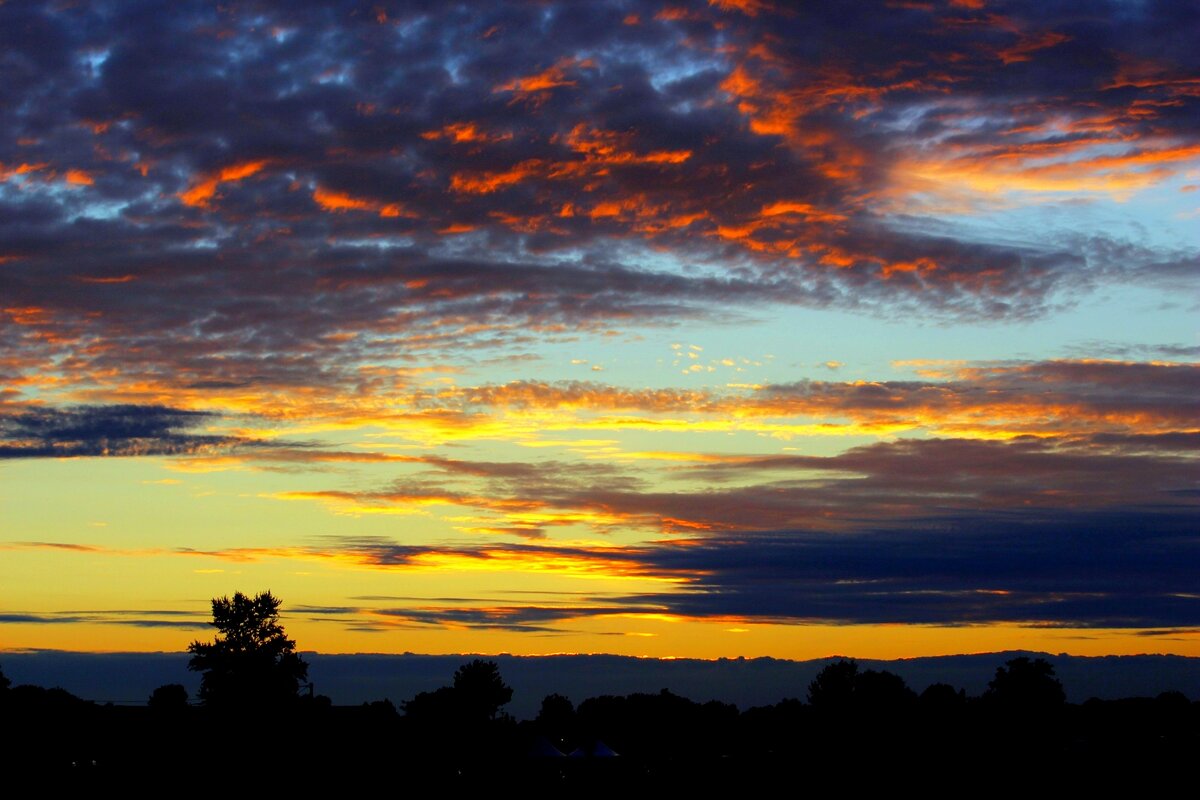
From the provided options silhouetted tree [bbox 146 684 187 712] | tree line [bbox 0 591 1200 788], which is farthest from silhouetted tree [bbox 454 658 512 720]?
silhouetted tree [bbox 146 684 187 712]

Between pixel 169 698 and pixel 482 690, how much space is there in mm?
44143

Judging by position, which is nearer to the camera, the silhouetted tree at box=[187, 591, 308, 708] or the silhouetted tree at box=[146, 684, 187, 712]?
the silhouetted tree at box=[187, 591, 308, 708]

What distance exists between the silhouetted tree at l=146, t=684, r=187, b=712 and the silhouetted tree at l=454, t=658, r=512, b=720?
125 feet

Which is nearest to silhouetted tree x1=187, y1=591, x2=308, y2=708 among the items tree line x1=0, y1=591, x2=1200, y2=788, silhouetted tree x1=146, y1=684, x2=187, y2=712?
tree line x1=0, y1=591, x2=1200, y2=788

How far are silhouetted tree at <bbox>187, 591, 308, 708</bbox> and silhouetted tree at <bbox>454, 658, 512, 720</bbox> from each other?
46991 mm

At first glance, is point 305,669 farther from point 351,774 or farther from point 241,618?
point 351,774

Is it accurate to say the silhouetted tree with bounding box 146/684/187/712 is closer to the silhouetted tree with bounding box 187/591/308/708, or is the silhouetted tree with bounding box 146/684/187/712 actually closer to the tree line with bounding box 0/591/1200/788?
the tree line with bounding box 0/591/1200/788

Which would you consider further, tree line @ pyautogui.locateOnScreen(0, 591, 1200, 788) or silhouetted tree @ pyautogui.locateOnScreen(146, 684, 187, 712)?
silhouetted tree @ pyautogui.locateOnScreen(146, 684, 187, 712)

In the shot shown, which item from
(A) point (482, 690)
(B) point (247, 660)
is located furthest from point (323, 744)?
(A) point (482, 690)

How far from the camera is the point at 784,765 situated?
155 meters

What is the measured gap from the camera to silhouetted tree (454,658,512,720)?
194 meters

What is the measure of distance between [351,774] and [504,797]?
616 inches

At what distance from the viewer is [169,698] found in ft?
634

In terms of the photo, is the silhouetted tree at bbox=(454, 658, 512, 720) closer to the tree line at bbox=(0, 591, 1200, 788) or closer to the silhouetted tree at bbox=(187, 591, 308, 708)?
the tree line at bbox=(0, 591, 1200, 788)
